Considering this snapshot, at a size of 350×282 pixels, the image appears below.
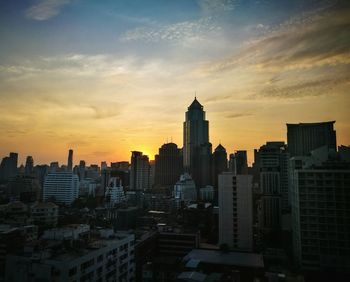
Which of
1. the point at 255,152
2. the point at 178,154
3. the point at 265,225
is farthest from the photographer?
the point at 178,154

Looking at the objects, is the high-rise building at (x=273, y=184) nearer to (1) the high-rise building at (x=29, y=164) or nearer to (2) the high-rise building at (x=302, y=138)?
(2) the high-rise building at (x=302, y=138)

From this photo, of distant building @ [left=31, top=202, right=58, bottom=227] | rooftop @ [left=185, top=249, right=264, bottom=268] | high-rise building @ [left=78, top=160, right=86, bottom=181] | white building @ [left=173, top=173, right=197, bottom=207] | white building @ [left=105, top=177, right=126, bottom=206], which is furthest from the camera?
high-rise building @ [left=78, top=160, right=86, bottom=181]

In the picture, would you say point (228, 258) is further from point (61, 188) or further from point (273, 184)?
point (61, 188)

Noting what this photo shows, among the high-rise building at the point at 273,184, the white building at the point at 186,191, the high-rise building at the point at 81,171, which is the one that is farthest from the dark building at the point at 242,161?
the high-rise building at the point at 81,171

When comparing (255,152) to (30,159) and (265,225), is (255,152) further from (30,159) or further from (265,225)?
(30,159)

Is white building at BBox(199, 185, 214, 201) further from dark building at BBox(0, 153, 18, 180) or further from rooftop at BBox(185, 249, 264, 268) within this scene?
dark building at BBox(0, 153, 18, 180)

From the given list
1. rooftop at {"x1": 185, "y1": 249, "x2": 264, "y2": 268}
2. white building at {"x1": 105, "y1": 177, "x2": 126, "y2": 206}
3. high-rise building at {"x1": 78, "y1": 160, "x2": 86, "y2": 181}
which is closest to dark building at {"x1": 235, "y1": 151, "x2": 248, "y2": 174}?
white building at {"x1": 105, "y1": 177, "x2": 126, "y2": 206}

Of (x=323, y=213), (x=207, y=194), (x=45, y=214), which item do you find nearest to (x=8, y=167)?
(x=45, y=214)

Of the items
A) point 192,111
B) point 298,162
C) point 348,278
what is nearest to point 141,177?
point 192,111
